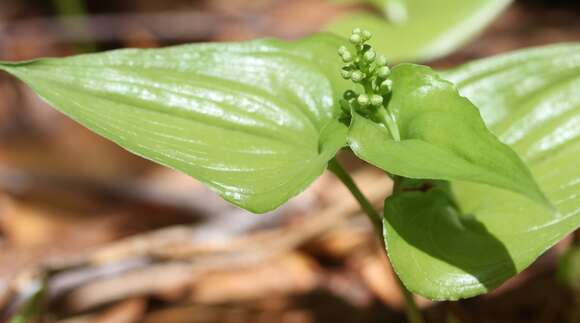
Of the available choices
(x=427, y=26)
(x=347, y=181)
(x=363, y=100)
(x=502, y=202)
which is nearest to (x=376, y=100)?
(x=363, y=100)

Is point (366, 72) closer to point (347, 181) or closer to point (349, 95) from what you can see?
point (349, 95)

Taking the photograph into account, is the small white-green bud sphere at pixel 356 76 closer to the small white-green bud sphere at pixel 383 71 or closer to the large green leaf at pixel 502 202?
the small white-green bud sphere at pixel 383 71

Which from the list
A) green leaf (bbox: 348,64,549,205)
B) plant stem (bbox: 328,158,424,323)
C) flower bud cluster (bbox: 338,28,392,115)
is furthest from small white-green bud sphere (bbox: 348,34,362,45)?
plant stem (bbox: 328,158,424,323)

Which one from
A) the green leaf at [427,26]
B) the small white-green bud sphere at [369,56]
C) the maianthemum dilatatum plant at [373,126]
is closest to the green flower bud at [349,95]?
the maianthemum dilatatum plant at [373,126]

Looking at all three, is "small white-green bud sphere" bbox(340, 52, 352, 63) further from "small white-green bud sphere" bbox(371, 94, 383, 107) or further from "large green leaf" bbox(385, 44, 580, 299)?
"large green leaf" bbox(385, 44, 580, 299)

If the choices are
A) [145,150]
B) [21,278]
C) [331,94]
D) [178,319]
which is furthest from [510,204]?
[21,278]
